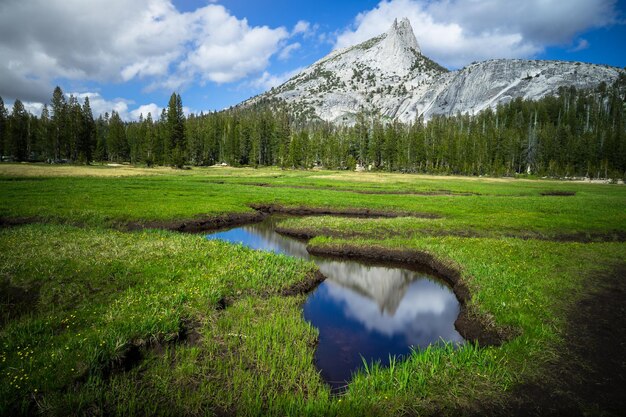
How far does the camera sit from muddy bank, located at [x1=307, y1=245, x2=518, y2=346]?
11.7 m

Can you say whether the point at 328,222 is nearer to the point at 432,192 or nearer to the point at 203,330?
the point at 203,330

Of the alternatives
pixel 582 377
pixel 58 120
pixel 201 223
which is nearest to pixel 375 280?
pixel 582 377

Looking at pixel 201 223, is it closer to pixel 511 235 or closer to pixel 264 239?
pixel 264 239

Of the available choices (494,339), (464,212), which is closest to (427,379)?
(494,339)

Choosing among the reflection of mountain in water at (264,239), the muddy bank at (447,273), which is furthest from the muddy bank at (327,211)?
the muddy bank at (447,273)

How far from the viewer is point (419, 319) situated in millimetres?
15172

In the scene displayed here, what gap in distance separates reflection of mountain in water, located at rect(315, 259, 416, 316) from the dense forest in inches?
3920

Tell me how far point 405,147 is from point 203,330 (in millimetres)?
144205

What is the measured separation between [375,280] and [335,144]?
136 metres

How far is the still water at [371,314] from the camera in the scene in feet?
38.9

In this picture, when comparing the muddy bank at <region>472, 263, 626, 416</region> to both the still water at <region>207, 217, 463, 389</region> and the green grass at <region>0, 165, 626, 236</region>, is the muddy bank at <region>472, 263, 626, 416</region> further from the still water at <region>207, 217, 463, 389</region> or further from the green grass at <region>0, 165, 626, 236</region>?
the green grass at <region>0, 165, 626, 236</region>

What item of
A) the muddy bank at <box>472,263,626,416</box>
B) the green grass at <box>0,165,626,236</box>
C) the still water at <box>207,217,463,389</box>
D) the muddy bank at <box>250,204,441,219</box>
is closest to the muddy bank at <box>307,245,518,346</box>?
the still water at <box>207,217,463,389</box>

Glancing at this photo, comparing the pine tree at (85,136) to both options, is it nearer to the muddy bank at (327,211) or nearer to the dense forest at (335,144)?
the dense forest at (335,144)

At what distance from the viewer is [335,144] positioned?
15125 cm
